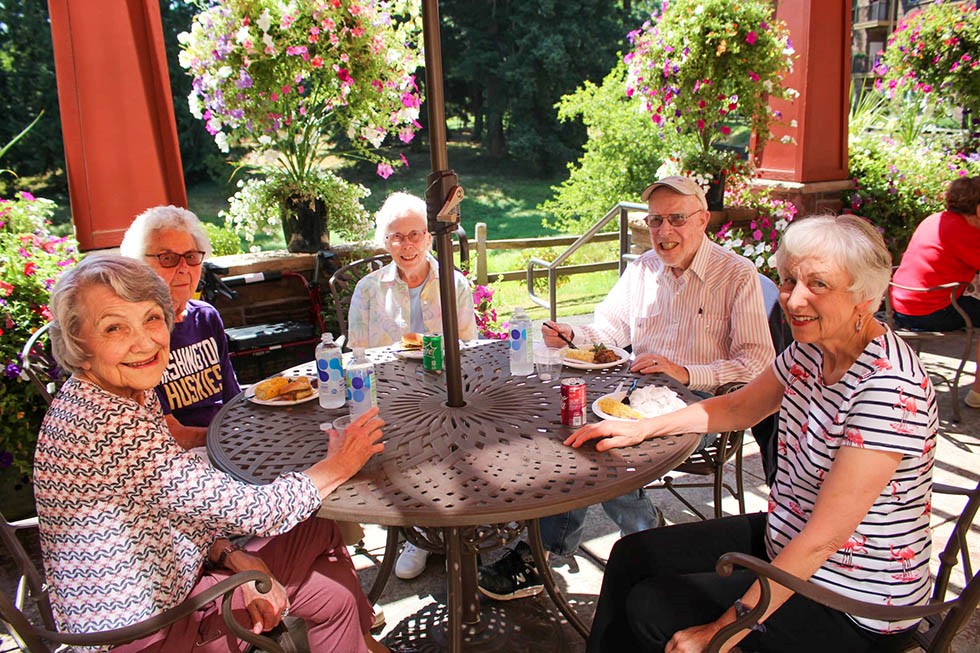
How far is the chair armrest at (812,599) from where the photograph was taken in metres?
1.24

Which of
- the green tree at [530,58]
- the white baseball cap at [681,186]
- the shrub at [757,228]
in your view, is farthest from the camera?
the green tree at [530,58]

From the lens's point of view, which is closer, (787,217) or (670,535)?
(670,535)

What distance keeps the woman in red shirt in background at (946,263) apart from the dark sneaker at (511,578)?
257cm

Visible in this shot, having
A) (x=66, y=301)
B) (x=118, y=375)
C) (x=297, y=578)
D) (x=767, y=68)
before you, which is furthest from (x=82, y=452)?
(x=767, y=68)

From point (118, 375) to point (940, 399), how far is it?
3.97 m

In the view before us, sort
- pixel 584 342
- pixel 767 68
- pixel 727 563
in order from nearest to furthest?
pixel 727 563
pixel 584 342
pixel 767 68

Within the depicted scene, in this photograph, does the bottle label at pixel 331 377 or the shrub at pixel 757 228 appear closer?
the bottle label at pixel 331 377

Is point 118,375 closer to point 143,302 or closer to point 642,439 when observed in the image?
point 143,302

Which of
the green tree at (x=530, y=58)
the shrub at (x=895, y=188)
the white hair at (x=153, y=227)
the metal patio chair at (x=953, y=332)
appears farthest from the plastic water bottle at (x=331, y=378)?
the green tree at (x=530, y=58)

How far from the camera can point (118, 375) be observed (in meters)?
1.45

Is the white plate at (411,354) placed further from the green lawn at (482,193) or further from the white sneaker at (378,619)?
the green lawn at (482,193)

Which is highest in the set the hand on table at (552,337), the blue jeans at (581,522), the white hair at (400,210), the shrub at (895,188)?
the white hair at (400,210)

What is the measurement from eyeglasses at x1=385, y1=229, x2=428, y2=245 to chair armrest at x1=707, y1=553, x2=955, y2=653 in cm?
184

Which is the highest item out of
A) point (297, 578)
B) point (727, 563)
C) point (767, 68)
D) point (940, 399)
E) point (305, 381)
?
point (767, 68)
